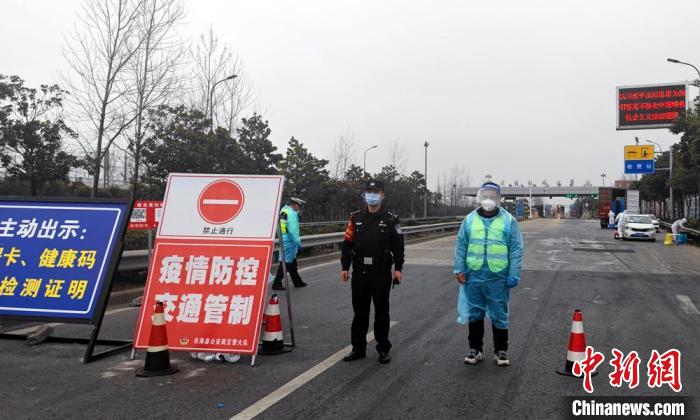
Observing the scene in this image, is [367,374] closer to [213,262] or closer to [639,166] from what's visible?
[213,262]

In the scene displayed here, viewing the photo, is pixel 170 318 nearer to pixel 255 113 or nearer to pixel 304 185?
pixel 255 113

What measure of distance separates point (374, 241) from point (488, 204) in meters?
1.15

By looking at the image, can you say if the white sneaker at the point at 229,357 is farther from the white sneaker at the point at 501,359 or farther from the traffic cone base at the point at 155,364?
the white sneaker at the point at 501,359

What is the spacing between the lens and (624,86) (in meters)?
36.5

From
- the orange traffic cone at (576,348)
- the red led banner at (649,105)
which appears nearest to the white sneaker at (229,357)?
the orange traffic cone at (576,348)

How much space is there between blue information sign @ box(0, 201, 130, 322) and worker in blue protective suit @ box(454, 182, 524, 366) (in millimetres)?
3533

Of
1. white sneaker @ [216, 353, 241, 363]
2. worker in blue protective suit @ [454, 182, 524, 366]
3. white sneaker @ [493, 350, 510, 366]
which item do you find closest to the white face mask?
worker in blue protective suit @ [454, 182, 524, 366]

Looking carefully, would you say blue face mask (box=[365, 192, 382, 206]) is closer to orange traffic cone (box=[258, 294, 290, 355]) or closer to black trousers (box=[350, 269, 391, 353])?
black trousers (box=[350, 269, 391, 353])

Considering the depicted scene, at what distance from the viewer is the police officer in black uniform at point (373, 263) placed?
17.7ft

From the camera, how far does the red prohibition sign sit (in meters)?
5.82

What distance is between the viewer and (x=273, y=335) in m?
5.64

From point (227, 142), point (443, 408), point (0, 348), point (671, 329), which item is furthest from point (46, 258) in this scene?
point (227, 142)

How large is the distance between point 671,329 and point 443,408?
14.1 feet

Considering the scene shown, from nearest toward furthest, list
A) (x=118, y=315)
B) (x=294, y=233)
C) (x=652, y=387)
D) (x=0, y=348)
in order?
(x=652, y=387) < (x=0, y=348) < (x=118, y=315) < (x=294, y=233)
